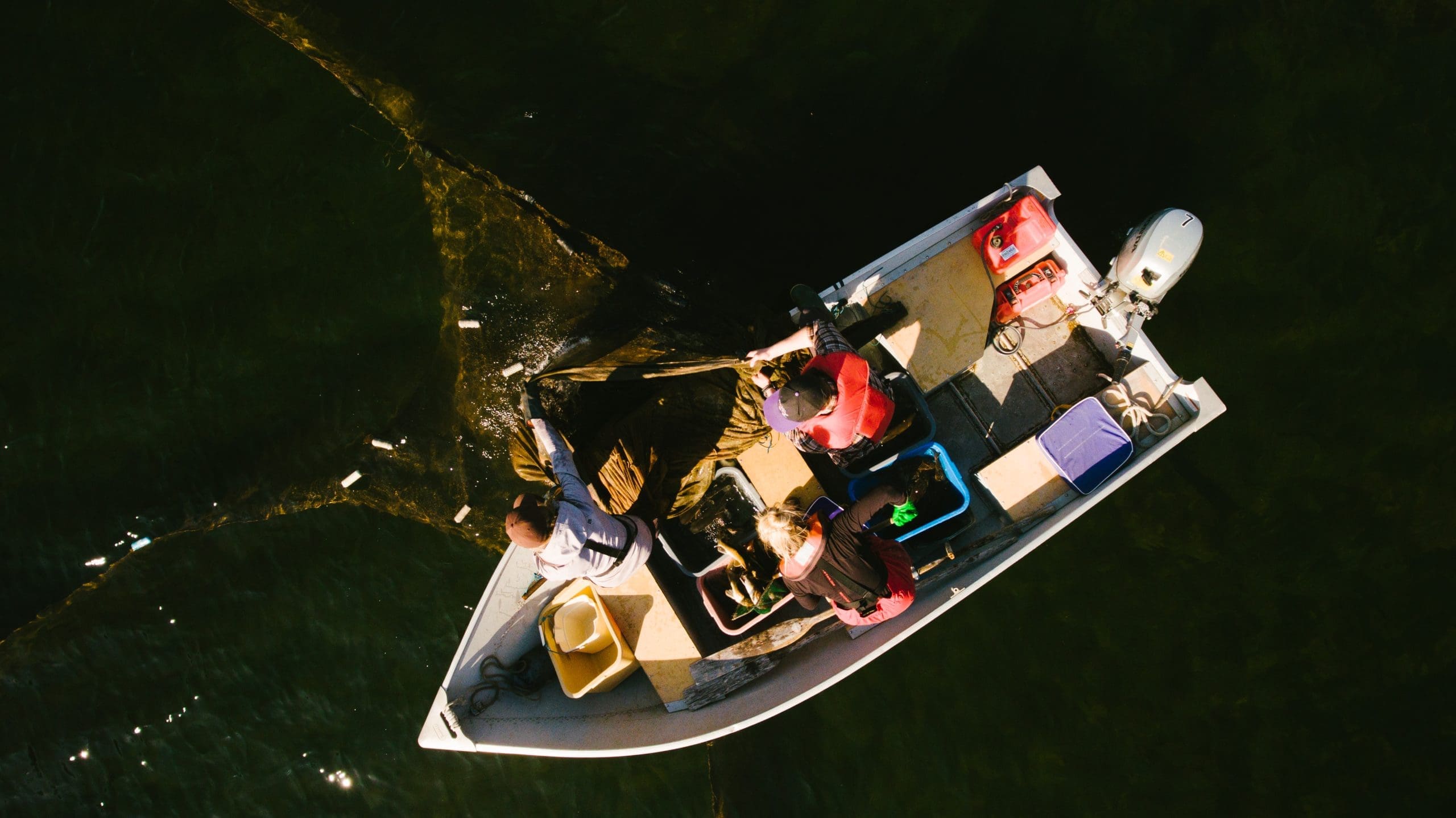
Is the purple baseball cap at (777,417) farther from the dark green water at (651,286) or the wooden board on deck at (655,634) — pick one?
the dark green water at (651,286)

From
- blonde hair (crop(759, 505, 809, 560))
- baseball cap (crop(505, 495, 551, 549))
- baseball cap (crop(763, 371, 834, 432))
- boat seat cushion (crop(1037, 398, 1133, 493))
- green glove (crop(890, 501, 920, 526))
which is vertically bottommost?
boat seat cushion (crop(1037, 398, 1133, 493))

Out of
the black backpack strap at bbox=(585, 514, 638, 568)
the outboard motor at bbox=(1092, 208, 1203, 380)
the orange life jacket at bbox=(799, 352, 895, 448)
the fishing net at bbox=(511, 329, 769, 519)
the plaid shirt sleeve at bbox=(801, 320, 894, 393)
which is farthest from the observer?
the outboard motor at bbox=(1092, 208, 1203, 380)

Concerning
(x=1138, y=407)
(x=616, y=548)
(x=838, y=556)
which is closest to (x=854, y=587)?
(x=838, y=556)

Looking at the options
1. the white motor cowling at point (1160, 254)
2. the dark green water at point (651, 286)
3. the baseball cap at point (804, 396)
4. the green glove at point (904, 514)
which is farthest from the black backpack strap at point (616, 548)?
the white motor cowling at point (1160, 254)

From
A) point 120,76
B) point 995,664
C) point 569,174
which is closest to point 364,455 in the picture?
point 569,174

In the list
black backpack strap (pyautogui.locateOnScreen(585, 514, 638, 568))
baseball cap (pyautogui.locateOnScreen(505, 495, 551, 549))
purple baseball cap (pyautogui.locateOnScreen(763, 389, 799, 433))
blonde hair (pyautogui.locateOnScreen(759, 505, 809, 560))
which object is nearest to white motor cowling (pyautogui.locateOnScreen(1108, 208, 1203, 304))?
purple baseball cap (pyautogui.locateOnScreen(763, 389, 799, 433))

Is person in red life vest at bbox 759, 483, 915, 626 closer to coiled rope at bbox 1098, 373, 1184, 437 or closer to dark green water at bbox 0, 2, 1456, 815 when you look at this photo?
coiled rope at bbox 1098, 373, 1184, 437

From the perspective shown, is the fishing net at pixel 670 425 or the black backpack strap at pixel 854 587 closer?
the black backpack strap at pixel 854 587
